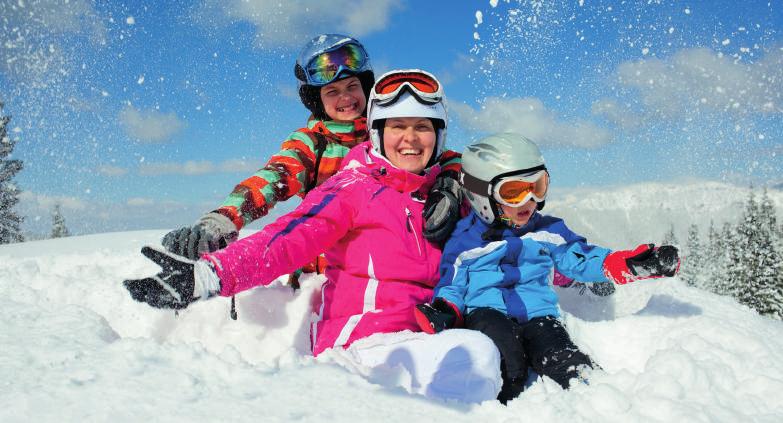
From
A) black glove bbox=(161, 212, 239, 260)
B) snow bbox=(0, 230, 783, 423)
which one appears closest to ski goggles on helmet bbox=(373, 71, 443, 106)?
black glove bbox=(161, 212, 239, 260)

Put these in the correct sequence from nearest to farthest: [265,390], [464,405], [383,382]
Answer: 1. [265,390]
2. [464,405]
3. [383,382]

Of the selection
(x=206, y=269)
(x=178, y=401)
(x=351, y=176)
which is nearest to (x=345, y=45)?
(x=351, y=176)

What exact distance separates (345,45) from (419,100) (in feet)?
4.44

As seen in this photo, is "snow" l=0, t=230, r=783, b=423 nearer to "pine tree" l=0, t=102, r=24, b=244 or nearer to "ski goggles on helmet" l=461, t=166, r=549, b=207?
"ski goggles on helmet" l=461, t=166, r=549, b=207

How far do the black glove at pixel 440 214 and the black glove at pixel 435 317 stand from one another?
1.63ft

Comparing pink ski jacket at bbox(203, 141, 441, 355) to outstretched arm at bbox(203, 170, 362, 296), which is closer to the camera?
outstretched arm at bbox(203, 170, 362, 296)

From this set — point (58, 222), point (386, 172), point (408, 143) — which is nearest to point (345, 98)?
point (408, 143)

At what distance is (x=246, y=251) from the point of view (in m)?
2.56

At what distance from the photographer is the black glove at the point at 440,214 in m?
3.34

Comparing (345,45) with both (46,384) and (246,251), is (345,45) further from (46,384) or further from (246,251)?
(46,384)

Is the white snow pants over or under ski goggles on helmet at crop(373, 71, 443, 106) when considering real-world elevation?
under

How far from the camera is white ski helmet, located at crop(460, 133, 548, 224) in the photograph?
3.44 metres

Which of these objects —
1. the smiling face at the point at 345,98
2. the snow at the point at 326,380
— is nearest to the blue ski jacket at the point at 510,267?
the snow at the point at 326,380

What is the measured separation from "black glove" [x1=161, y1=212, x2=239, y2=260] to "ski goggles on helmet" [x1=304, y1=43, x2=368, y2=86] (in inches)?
65.9
